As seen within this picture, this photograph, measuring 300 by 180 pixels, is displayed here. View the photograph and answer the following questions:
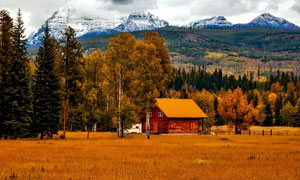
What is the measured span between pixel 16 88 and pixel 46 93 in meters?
4.10

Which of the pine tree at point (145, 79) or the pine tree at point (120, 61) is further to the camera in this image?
the pine tree at point (120, 61)

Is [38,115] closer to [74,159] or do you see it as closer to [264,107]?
[74,159]

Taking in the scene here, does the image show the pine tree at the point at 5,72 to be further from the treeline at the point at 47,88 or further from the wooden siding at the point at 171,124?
the wooden siding at the point at 171,124

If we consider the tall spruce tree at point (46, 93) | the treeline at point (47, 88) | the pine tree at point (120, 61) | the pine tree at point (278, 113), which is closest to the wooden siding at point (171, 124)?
the pine tree at point (120, 61)

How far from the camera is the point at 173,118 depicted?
3238 inches

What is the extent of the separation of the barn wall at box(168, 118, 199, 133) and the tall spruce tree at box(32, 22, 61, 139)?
32043mm

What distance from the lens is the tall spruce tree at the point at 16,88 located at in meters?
53.6

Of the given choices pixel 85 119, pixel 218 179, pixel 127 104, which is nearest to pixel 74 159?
pixel 218 179

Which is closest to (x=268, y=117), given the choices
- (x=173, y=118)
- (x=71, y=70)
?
(x=173, y=118)

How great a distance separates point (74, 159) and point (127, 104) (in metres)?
31.1

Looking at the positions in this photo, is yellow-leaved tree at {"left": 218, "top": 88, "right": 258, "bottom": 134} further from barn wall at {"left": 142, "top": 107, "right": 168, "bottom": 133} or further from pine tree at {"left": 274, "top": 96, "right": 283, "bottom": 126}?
pine tree at {"left": 274, "top": 96, "right": 283, "bottom": 126}

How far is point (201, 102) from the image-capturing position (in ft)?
313

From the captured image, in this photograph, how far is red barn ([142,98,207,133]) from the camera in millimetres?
82375

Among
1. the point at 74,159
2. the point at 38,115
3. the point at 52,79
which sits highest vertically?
the point at 52,79
